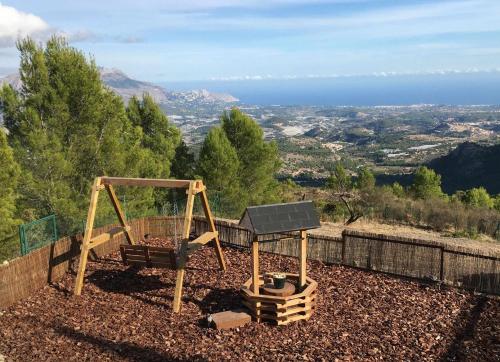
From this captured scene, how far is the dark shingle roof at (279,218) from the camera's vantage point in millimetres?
8945

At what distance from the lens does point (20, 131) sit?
15.3 m

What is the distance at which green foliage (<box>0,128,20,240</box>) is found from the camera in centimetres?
1370

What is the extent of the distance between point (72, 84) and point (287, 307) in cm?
1143

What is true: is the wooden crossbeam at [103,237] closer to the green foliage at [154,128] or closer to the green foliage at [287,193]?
the green foliage at [154,128]

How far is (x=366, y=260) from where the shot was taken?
11930mm

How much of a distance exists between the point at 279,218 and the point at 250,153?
49.5 feet

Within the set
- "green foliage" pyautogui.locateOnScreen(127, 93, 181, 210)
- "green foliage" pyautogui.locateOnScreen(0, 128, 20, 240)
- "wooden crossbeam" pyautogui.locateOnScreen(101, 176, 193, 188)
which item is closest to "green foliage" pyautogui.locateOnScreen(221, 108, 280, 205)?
"green foliage" pyautogui.locateOnScreen(127, 93, 181, 210)

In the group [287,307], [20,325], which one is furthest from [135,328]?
[287,307]

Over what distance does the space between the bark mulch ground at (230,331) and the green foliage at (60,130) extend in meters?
5.44

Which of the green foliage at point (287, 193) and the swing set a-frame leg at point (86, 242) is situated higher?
the swing set a-frame leg at point (86, 242)

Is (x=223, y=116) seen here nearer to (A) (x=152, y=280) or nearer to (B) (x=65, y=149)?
(B) (x=65, y=149)

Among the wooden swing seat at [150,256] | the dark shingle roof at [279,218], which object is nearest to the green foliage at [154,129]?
the wooden swing seat at [150,256]

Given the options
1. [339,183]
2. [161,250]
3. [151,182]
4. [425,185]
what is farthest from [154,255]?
[425,185]

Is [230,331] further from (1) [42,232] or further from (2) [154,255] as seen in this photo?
(1) [42,232]
